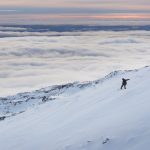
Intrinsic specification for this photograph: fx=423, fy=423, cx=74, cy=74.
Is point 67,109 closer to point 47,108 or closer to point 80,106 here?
point 80,106

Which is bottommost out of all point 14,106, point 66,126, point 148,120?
point 14,106

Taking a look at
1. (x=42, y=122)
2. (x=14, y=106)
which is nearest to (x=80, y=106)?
(x=42, y=122)

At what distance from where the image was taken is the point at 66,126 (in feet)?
109

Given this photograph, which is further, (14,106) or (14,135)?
(14,106)

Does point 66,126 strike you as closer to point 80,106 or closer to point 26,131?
Answer: point 26,131

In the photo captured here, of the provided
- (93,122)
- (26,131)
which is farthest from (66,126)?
(26,131)

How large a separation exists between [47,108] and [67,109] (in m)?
8.94

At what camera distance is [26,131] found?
120 feet

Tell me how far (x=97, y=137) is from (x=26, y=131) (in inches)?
411

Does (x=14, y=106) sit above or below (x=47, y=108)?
below

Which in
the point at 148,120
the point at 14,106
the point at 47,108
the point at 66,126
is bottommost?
the point at 14,106

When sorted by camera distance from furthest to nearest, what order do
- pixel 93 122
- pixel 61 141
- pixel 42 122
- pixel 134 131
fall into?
pixel 42 122 → pixel 93 122 → pixel 61 141 → pixel 134 131

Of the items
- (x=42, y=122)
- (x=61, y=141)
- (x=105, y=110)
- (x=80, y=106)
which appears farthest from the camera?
(x=80, y=106)

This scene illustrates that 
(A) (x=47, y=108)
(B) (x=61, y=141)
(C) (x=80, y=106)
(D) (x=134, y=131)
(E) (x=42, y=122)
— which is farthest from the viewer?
(A) (x=47, y=108)
